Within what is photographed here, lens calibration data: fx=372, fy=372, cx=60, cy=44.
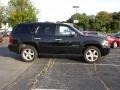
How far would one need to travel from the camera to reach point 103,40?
666 inches

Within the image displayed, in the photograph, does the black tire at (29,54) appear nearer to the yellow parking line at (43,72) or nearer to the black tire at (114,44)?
the yellow parking line at (43,72)

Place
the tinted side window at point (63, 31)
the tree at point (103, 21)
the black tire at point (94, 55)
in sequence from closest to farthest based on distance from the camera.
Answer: the black tire at point (94, 55), the tinted side window at point (63, 31), the tree at point (103, 21)

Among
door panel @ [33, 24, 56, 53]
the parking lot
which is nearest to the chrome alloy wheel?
the parking lot

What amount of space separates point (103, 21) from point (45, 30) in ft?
257

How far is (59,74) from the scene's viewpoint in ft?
42.5

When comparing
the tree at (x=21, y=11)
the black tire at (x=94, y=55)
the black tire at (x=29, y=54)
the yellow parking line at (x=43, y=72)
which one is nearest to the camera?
the yellow parking line at (x=43, y=72)

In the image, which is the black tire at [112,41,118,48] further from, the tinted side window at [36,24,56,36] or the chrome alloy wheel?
the tinted side window at [36,24,56,36]

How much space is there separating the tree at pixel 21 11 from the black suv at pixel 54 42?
48749 millimetres

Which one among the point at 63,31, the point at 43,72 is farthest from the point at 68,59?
the point at 43,72

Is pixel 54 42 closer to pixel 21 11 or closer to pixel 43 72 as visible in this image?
pixel 43 72

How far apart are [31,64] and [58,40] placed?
5.73 ft

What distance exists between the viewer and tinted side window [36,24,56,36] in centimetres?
1716

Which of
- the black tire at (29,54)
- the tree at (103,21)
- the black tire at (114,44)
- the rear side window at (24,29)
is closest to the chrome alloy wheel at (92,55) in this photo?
the black tire at (29,54)

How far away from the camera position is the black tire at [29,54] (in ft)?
56.3
